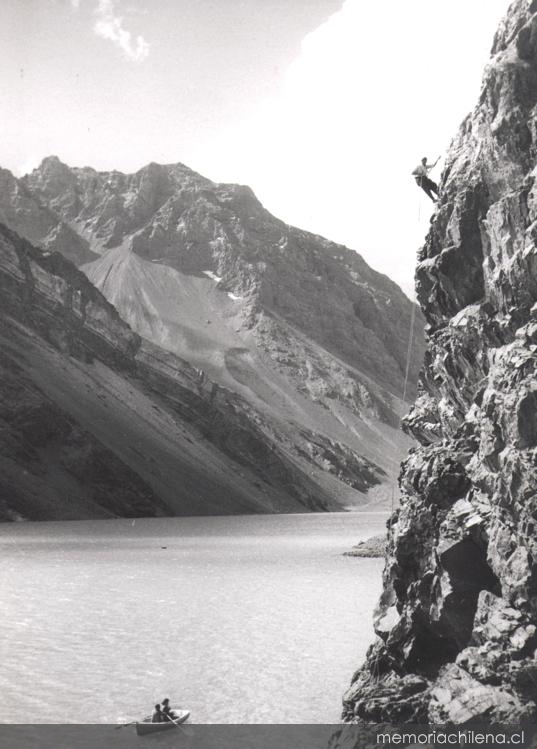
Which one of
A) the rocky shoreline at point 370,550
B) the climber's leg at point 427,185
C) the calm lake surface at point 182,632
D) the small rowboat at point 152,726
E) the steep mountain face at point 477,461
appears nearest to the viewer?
the steep mountain face at point 477,461

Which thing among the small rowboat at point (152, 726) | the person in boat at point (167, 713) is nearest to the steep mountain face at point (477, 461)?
the small rowboat at point (152, 726)

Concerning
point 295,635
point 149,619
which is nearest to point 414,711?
point 295,635

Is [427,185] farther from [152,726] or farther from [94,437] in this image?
[94,437]

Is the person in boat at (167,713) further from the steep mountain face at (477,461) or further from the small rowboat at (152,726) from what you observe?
the steep mountain face at (477,461)

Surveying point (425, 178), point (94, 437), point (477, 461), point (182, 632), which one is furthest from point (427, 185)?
point (94, 437)

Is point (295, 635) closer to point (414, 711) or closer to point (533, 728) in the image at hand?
point (414, 711)
